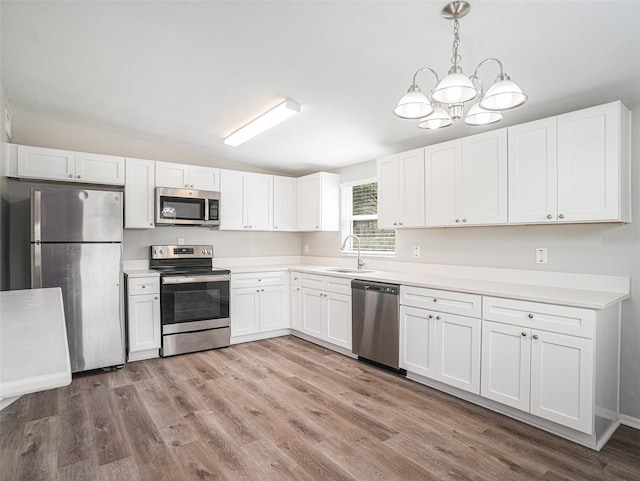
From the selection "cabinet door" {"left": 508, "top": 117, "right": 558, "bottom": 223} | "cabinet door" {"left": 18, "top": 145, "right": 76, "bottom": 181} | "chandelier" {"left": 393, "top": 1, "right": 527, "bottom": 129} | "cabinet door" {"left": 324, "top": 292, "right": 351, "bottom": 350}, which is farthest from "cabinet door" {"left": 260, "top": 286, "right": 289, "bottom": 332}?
"chandelier" {"left": 393, "top": 1, "right": 527, "bottom": 129}

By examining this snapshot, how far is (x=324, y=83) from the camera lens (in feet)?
8.99

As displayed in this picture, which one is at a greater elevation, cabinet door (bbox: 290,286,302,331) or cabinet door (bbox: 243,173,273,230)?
cabinet door (bbox: 243,173,273,230)

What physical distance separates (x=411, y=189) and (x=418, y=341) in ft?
4.76

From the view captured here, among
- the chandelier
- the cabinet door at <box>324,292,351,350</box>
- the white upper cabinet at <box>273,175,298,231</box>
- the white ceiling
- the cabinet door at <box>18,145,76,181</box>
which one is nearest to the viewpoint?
the chandelier

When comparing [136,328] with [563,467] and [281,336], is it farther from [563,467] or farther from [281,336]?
[563,467]

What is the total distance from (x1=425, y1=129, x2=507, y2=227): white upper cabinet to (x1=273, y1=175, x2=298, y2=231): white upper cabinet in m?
2.26

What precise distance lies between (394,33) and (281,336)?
3.72 m

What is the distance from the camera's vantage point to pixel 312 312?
4.32m

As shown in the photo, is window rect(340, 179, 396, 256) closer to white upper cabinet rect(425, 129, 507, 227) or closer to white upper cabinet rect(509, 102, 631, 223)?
white upper cabinet rect(425, 129, 507, 227)

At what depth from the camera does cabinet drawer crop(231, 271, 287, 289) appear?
4.33 m

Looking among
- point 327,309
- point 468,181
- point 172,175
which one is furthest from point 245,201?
point 468,181

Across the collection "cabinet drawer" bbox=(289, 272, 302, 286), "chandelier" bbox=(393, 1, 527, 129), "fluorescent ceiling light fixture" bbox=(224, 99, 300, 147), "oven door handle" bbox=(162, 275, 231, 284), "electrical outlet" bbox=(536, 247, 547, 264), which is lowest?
"cabinet drawer" bbox=(289, 272, 302, 286)

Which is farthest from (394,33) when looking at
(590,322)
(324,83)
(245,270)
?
(245,270)

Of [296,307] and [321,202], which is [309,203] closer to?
[321,202]
